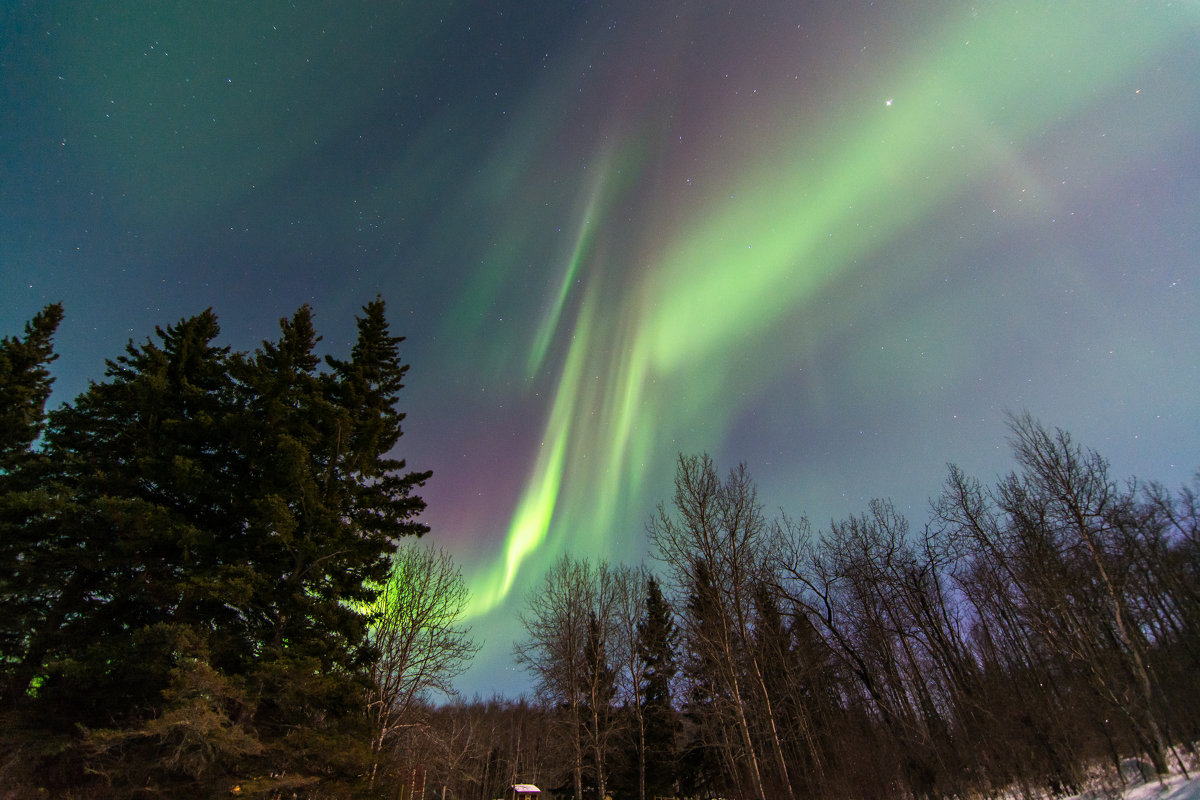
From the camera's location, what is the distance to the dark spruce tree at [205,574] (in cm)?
1346

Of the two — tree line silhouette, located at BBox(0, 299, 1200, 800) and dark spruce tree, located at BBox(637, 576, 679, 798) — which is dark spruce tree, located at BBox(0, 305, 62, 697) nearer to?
tree line silhouette, located at BBox(0, 299, 1200, 800)

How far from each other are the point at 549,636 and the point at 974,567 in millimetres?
29484

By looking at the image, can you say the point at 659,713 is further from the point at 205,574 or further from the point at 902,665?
the point at 205,574

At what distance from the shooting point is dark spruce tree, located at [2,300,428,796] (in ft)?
44.2

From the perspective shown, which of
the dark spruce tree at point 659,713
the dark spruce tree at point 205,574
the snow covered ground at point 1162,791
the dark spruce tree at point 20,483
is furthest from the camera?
the dark spruce tree at point 659,713

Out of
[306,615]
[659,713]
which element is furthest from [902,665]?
[306,615]

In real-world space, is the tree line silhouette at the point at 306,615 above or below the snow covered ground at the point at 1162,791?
above

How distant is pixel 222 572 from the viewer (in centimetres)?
1510

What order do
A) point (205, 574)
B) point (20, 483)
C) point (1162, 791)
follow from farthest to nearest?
point (20, 483) → point (205, 574) → point (1162, 791)

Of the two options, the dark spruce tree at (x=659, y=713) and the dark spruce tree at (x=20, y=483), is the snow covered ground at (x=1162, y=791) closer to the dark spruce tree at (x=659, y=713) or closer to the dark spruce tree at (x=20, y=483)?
the dark spruce tree at (x=659, y=713)

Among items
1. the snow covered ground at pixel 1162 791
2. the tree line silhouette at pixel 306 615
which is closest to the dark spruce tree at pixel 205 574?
the tree line silhouette at pixel 306 615

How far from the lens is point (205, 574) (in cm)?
1503

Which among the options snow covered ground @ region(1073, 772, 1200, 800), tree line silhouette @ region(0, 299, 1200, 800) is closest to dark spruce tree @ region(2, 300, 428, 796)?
tree line silhouette @ region(0, 299, 1200, 800)

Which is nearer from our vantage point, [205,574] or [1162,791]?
[1162,791]
